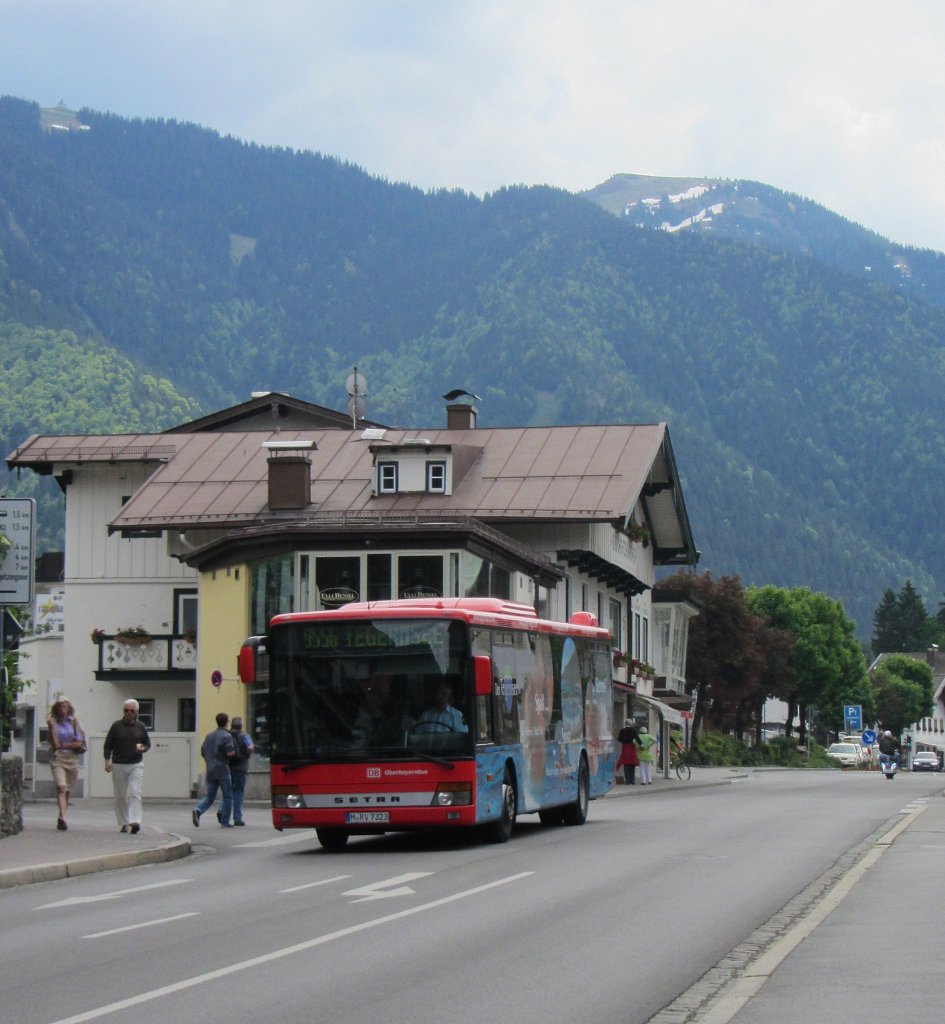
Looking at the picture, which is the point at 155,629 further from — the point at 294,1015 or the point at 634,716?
the point at 294,1015

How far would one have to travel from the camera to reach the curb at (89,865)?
59.3 feet

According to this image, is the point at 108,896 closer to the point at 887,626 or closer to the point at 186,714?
the point at 186,714

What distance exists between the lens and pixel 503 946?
12.2 m

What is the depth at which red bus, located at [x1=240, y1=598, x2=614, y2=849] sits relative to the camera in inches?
852

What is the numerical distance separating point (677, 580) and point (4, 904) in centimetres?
7128

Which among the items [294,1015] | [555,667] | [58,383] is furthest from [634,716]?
[58,383]

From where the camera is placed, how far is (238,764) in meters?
28.6

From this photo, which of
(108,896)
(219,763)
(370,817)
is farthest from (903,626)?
(108,896)

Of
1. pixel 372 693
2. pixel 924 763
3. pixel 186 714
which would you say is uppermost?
pixel 186 714

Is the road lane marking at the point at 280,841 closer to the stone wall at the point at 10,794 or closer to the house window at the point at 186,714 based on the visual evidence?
the stone wall at the point at 10,794

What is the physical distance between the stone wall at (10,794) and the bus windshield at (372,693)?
3229 mm

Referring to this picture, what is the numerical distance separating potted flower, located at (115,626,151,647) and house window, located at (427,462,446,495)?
26.4 ft

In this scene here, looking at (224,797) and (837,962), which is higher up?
(224,797)

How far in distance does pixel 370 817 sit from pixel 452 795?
3.24ft
